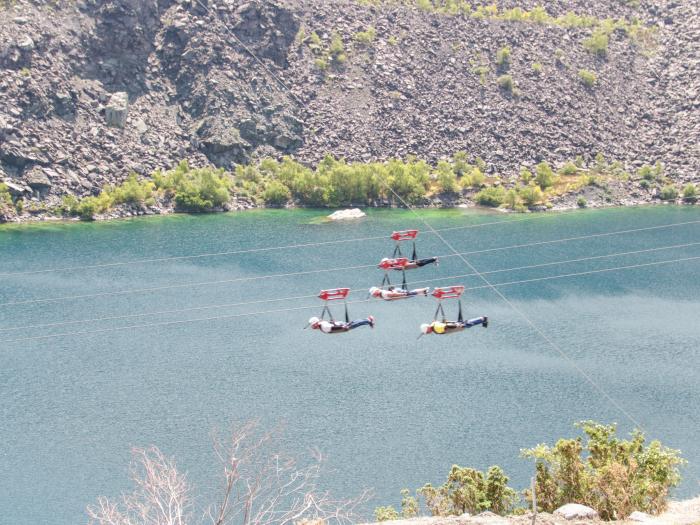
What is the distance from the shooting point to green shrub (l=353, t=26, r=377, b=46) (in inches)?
6590

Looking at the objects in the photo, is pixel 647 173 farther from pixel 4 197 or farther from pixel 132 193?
pixel 4 197

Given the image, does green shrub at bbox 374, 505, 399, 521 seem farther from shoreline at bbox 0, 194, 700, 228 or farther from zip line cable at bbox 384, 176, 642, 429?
shoreline at bbox 0, 194, 700, 228

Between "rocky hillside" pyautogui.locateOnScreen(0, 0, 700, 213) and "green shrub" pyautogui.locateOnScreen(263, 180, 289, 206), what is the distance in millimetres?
10030

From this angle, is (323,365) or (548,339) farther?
(548,339)

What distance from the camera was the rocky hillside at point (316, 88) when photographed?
146 metres

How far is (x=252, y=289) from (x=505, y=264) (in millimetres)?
27757

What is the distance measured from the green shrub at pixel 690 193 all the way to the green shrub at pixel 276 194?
182 feet

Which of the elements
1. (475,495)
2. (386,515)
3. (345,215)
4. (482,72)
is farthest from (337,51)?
(475,495)

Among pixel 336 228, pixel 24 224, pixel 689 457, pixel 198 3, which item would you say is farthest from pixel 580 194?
pixel 689 457

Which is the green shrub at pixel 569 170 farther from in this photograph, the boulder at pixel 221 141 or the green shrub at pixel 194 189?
the green shrub at pixel 194 189

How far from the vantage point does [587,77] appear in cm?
17138

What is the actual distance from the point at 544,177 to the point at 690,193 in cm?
2023

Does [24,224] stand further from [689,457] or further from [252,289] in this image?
[689,457]

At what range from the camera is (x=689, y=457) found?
6838 centimetres
